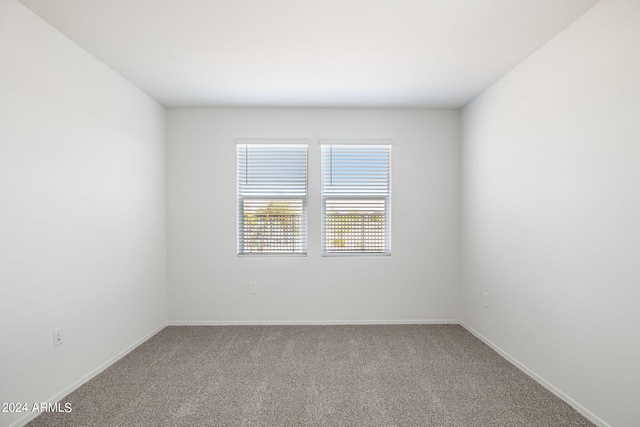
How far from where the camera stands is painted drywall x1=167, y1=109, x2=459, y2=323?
3945 mm

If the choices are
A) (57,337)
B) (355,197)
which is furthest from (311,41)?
(57,337)

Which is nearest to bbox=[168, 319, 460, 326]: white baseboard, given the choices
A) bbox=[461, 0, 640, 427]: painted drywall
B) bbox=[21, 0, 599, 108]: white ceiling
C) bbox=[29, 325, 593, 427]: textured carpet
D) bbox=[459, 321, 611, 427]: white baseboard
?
bbox=[29, 325, 593, 427]: textured carpet

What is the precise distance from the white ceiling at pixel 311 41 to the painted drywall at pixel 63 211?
0.83 feet

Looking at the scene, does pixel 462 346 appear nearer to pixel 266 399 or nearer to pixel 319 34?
pixel 266 399

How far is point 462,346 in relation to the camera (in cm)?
327

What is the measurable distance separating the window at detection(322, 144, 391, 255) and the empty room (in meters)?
0.03

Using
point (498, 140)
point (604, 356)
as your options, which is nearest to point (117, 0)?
point (498, 140)

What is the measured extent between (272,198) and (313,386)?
2170 mm

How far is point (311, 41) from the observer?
7.90 feet

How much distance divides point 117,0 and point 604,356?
11.6ft

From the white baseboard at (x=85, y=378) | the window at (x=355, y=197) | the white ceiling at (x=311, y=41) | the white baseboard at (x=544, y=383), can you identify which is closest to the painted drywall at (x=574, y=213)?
the white baseboard at (x=544, y=383)

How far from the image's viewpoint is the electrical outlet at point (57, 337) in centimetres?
227

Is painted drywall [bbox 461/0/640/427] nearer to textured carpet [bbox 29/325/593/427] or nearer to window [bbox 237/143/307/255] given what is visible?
textured carpet [bbox 29/325/593/427]

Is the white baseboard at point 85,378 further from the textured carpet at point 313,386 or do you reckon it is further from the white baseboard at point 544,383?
the white baseboard at point 544,383
